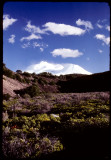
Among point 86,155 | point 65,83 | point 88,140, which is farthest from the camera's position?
point 65,83

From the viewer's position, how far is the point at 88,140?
5.86m

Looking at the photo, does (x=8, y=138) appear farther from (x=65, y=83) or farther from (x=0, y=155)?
(x=65, y=83)

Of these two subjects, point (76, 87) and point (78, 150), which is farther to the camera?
point (76, 87)

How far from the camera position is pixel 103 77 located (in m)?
46.7

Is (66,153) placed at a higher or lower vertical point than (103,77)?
lower

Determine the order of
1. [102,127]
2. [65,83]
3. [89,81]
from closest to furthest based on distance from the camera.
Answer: [102,127] → [89,81] → [65,83]

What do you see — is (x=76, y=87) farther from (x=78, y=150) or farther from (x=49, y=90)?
(x=78, y=150)

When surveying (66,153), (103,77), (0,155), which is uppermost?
(103,77)

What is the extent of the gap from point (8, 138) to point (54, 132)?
171 centimetres

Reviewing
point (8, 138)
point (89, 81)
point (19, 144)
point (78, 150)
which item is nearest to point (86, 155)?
point (78, 150)

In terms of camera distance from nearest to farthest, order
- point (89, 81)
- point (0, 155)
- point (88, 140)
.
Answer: point (0, 155) < point (88, 140) < point (89, 81)

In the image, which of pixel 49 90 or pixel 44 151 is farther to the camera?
pixel 49 90

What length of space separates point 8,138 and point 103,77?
141 ft


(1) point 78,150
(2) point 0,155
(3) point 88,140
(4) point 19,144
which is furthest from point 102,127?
(2) point 0,155
